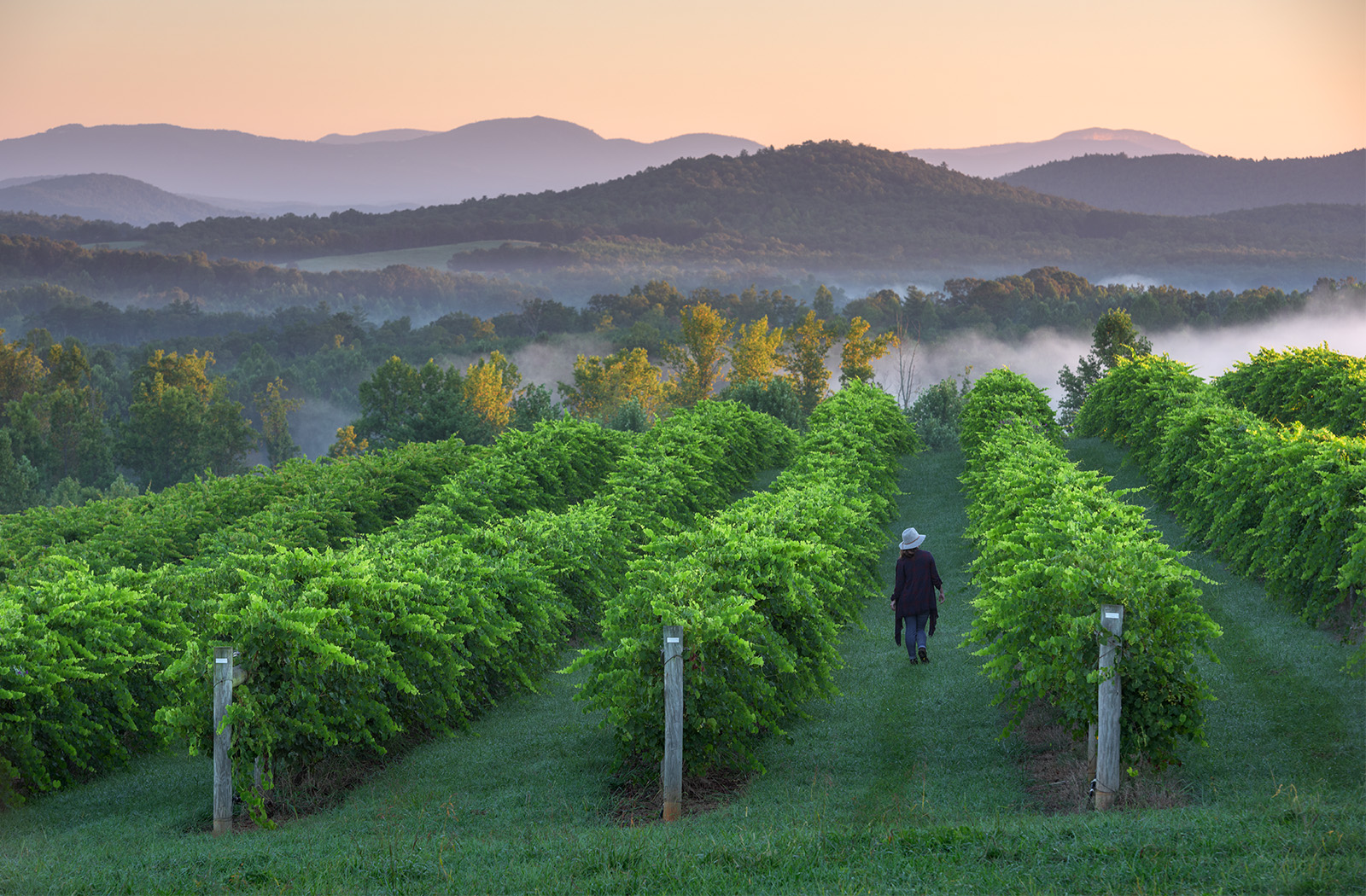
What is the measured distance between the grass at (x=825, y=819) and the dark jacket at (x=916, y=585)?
731mm

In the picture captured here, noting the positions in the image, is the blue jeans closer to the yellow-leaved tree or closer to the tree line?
the tree line

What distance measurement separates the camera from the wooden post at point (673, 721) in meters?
9.12

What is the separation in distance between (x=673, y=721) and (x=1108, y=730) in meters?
3.56

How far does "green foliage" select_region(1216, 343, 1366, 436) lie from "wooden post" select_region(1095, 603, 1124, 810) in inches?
686

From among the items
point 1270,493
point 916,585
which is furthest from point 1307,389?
point 916,585

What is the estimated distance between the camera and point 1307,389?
27.3m

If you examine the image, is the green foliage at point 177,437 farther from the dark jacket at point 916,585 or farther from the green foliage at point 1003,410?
the dark jacket at point 916,585

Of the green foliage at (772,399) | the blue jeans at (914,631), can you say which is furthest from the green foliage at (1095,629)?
the green foliage at (772,399)

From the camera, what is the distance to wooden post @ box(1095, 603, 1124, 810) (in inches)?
332

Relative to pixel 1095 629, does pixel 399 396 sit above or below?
below

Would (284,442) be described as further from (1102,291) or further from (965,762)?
(1102,291)

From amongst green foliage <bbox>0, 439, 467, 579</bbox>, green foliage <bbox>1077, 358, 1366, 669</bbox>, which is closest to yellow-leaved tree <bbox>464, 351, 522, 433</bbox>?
green foliage <bbox>0, 439, 467, 579</bbox>

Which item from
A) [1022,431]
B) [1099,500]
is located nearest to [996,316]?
[1022,431]

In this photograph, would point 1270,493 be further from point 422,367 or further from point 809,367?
point 422,367
